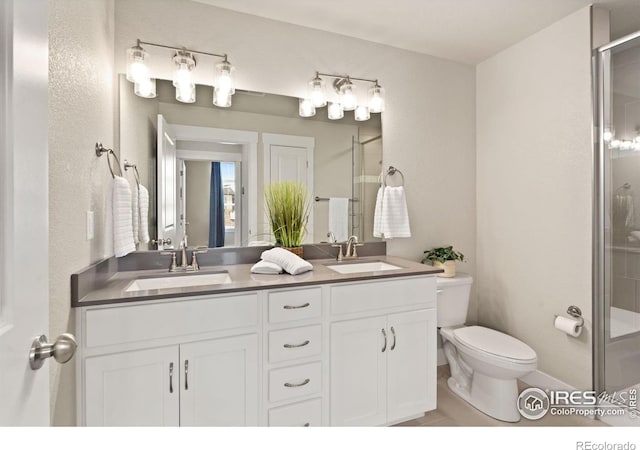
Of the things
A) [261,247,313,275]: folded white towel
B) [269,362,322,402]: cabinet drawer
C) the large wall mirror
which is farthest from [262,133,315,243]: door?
[269,362,322,402]: cabinet drawer

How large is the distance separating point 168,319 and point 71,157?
28.1 inches

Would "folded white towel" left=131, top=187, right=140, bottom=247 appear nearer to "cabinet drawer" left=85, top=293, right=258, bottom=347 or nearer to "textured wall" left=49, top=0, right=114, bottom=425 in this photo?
"textured wall" left=49, top=0, right=114, bottom=425

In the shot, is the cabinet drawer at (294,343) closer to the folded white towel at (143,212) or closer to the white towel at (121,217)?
the white towel at (121,217)

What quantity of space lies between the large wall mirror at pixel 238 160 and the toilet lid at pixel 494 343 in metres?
0.89

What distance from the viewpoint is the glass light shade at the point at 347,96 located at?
2184 millimetres

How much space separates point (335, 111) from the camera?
222cm

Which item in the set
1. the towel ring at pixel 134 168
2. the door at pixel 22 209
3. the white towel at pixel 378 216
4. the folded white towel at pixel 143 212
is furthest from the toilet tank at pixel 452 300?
the door at pixel 22 209

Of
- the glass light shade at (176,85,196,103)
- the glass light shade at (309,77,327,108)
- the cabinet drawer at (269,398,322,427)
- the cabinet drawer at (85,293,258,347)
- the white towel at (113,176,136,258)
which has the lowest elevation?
the cabinet drawer at (269,398,322,427)

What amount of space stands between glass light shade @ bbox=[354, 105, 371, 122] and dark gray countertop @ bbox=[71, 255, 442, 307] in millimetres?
1061

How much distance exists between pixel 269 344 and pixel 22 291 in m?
1.05

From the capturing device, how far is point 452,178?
2609mm

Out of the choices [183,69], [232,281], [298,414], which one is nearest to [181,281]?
[232,281]

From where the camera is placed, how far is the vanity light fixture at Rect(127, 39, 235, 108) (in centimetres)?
170
